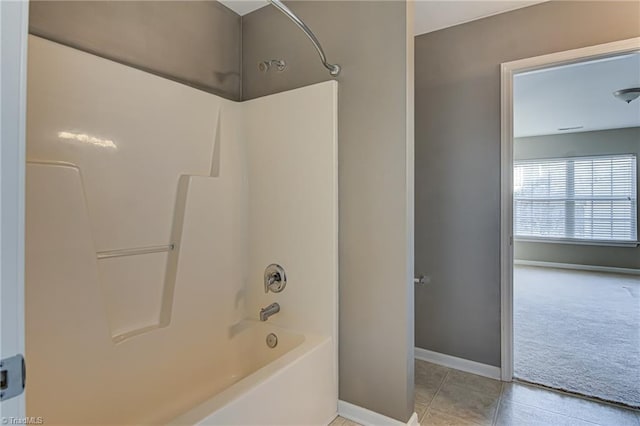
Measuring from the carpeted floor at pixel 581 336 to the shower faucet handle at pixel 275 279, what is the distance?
1780mm

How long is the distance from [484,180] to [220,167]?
181 cm

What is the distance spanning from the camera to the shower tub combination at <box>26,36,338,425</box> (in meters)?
1.36

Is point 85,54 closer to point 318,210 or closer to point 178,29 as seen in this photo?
point 178,29

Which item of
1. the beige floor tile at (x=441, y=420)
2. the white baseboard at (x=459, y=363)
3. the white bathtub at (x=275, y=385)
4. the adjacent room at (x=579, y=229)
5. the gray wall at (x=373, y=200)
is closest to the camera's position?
the white bathtub at (x=275, y=385)

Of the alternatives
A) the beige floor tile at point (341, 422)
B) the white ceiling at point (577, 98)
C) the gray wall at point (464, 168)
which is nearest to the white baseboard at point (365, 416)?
the beige floor tile at point (341, 422)

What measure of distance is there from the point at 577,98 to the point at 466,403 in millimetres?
4094

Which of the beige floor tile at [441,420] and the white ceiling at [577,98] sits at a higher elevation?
the white ceiling at [577,98]

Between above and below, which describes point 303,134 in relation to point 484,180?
above

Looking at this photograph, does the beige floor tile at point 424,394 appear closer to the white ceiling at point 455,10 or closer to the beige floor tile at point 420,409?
the beige floor tile at point 420,409

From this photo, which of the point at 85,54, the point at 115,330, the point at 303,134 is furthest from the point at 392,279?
the point at 85,54

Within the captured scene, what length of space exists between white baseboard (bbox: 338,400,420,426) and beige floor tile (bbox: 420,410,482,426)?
0.09m

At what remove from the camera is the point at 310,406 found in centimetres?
165

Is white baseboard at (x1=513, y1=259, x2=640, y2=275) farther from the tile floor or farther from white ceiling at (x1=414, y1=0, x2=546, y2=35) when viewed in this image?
white ceiling at (x1=414, y1=0, x2=546, y2=35)

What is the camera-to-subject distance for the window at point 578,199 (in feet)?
19.1
